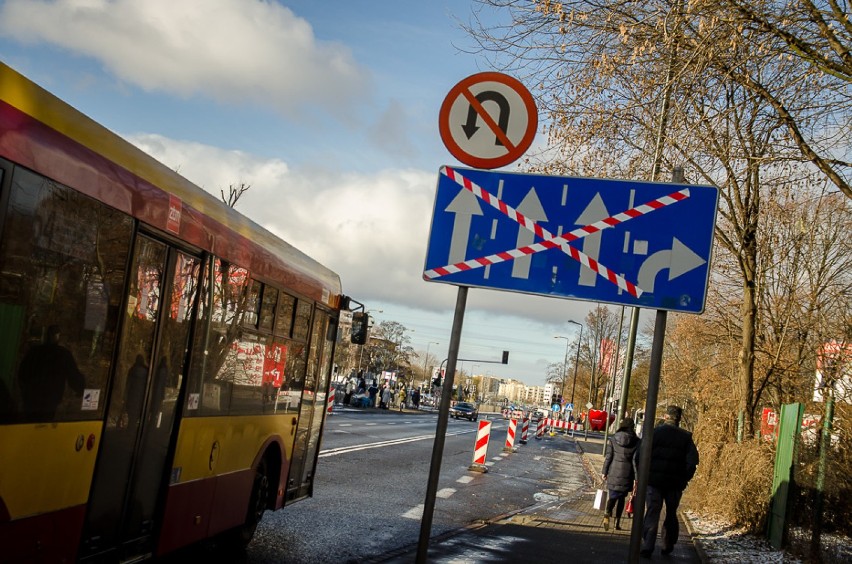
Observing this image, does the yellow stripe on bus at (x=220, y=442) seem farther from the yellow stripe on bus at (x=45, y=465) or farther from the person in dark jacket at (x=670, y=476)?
the person in dark jacket at (x=670, y=476)

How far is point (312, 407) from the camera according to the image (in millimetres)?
9883

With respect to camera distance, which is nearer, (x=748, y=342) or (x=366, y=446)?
(x=748, y=342)

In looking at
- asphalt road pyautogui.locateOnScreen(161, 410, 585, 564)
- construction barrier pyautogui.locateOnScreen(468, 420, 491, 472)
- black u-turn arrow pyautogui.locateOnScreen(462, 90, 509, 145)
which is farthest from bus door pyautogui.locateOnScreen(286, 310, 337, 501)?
construction barrier pyautogui.locateOnScreen(468, 420, 491, 472)

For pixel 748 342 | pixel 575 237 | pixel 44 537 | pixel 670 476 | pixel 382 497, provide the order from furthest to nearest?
pixel 748 342
pixel 382 497
pixel 670 476
pixel 575 237
pixel 44 537

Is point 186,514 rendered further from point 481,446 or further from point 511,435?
point 511,435

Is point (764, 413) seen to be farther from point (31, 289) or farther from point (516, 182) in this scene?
point (31, 289)

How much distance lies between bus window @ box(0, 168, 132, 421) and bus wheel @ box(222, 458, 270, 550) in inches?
136

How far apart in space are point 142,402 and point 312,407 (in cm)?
424

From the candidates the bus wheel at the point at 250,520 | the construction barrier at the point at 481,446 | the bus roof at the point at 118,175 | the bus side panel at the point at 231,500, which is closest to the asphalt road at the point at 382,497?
the bus wheel at the point at 250,520

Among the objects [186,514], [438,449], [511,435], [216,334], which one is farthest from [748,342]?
[511,435]

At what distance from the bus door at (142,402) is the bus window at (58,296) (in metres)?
0.25

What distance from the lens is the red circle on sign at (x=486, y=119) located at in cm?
526

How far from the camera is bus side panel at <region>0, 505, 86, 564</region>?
4488 mm

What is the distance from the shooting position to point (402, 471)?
729 inches
